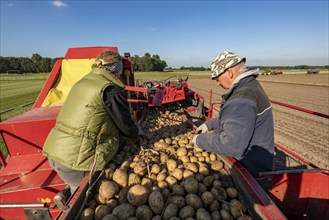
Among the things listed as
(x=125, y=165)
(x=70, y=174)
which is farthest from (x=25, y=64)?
(x=125, y=165)

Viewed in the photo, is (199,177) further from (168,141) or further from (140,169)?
(168,141)

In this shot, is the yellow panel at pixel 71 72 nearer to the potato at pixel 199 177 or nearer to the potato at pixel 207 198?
the potato at pixel 199 177

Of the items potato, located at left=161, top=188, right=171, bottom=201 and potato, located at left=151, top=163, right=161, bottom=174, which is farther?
potato, located at left=151, top=163, right=161, bottom=174

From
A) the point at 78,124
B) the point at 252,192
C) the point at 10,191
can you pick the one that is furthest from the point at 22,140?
the point at 252,192

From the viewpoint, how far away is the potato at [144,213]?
5.95ft

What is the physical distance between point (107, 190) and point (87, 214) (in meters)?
0.29

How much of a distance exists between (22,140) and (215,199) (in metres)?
2.86

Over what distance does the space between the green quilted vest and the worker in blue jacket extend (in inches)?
47.3

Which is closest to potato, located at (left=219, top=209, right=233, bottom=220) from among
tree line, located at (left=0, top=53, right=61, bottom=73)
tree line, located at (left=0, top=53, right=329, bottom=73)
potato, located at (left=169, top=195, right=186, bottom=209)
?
potato, located at (left=169, top=195, right=186, bottom=209)

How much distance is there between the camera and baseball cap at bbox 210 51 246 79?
2225 millimetres

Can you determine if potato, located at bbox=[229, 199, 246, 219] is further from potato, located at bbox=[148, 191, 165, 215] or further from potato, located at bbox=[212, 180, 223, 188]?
potato, located at bbox=[148, 191, 165, 215]

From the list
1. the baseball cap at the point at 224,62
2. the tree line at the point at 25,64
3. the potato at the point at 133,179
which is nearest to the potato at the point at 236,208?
the potato at the point at 133,179

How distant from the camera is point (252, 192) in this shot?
1.79m

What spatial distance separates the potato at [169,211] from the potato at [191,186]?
0.88 feet
